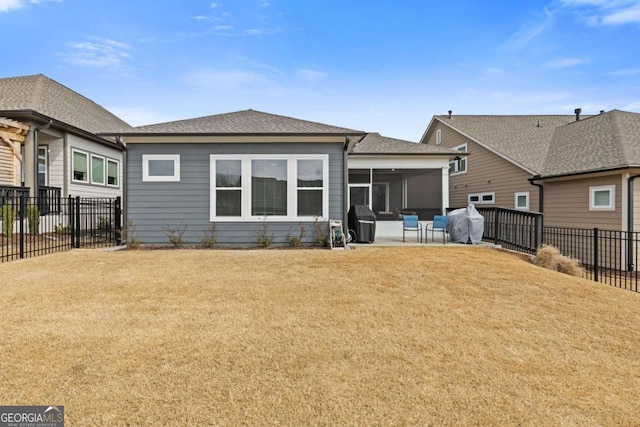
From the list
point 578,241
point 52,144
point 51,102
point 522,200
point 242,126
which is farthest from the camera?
point 522,200

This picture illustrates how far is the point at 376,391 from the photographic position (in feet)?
7.17

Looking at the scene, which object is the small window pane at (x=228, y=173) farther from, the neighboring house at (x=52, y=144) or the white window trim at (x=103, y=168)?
the white window trim at (x=103, y=168)

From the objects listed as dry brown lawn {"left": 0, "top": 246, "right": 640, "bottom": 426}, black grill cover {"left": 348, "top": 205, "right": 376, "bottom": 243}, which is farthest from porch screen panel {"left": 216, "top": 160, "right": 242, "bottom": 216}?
dry brown lawn {"left": 0, "top": 246, "right": 640, "bottom": 426}

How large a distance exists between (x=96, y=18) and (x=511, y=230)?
1622cm

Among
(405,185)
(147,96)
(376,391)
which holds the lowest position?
(376,391)

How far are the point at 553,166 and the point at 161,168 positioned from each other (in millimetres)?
14636

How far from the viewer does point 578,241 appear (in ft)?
36.9

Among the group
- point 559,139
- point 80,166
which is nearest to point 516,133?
point 559,139

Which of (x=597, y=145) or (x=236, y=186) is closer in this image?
(x=236, y=186)

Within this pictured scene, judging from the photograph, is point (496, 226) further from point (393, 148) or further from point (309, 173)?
point (309, 173)

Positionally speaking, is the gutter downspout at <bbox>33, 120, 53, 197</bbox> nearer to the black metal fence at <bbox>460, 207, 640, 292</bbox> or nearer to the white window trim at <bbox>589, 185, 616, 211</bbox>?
the black metal fence at <bbox>460, 207, 640, 292</bbox>

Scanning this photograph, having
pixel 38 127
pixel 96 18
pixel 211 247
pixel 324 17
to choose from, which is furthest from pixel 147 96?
pixel 211 247

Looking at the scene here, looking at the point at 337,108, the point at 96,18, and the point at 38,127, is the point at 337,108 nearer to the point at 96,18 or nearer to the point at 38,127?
the point at 96,18

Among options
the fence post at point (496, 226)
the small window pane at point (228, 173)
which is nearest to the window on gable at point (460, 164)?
the fence post at point (496, 226)
